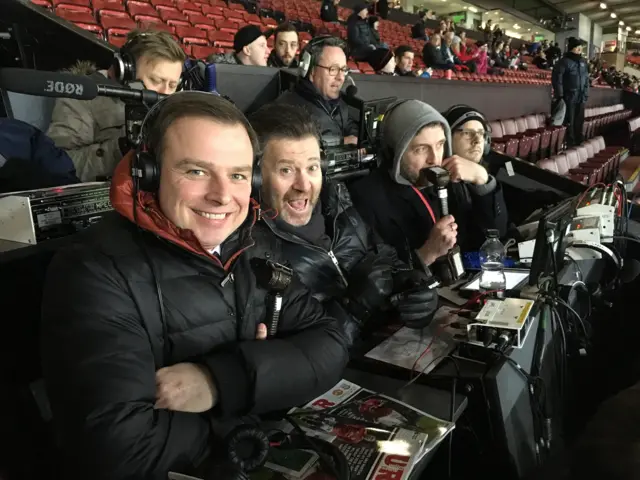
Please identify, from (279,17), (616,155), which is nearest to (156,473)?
(616,155)

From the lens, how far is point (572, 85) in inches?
314

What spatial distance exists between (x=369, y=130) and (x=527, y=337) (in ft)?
4.78

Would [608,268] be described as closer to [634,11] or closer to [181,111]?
[181,111]

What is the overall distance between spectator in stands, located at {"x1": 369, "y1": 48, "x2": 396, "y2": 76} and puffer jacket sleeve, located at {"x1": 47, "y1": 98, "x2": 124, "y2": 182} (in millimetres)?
3983

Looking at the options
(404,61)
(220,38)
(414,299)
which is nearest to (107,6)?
(220,38)

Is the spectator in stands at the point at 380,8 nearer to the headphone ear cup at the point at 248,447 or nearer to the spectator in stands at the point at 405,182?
the spectator in stands at the point at 405,182

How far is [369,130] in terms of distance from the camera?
2.57 m

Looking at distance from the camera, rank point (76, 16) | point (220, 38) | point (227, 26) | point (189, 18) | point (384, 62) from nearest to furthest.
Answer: point (76, 16)
point (384, 62)
point (220, 38)
point (189, 18)
point (227, 26)

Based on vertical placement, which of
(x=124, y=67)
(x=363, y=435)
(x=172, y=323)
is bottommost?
(x=363, y=435)

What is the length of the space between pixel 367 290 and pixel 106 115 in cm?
144

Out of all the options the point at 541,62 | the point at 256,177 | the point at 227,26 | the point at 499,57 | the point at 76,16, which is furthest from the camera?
the point at 541,62

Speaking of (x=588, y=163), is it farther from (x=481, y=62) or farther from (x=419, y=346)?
(x=481, y=62)

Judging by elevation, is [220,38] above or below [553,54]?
below

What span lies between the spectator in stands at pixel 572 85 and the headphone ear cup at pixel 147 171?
8.07 metres
